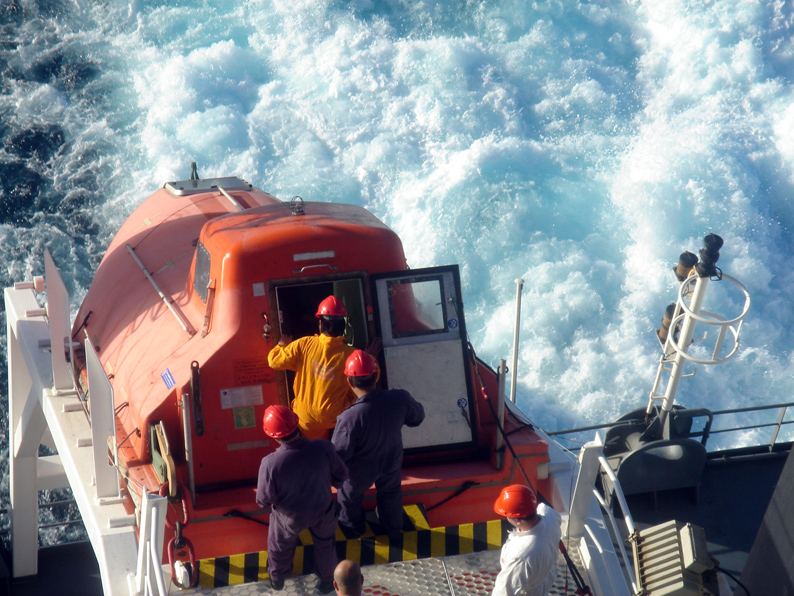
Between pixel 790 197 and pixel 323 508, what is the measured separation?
14165mm

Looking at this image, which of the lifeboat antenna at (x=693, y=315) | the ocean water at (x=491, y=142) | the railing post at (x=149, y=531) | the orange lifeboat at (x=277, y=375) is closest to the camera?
the railing post at (x=149, y=531)

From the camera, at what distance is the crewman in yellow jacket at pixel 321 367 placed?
4.57 m

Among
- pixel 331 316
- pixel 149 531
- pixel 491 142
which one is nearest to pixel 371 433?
pixel 331 316

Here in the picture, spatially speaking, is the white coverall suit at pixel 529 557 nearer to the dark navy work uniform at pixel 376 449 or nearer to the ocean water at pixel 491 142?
the dark navy work uniform at pixel 376 449

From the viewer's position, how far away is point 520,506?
139 inches

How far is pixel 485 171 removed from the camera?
15.0 meters

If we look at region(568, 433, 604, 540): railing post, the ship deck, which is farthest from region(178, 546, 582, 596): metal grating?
region(568, 433, 604, 540): railing post

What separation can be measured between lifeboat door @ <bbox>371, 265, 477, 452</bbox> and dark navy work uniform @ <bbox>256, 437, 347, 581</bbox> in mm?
1052

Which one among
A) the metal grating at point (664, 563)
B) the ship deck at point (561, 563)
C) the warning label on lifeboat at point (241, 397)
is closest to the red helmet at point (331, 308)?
the warning label on lifeboat at point (241, 397)

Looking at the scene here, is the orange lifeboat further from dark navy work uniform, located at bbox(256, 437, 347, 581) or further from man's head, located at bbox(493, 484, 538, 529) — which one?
man's head, located at bbox(493, 484, 538, 529)

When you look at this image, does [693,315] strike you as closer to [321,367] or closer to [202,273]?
[321,367]

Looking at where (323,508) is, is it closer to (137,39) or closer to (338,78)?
(338,78)

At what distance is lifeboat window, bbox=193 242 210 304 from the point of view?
535 centimetres

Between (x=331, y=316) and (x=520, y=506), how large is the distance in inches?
62.7
